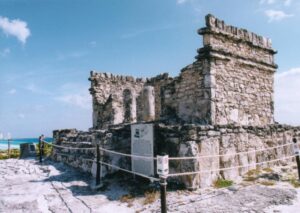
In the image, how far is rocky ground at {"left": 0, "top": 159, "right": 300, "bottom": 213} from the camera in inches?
219

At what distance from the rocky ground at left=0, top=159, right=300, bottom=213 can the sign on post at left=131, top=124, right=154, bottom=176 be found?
440 millimetres

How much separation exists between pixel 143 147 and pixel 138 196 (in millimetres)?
1353

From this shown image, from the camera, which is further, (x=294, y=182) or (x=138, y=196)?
(x=294, y=182)

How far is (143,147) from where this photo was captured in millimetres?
7512

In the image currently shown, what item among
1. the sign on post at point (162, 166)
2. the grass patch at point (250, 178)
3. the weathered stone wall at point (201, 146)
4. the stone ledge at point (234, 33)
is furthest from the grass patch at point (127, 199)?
the stone ledge at point (234, 33)

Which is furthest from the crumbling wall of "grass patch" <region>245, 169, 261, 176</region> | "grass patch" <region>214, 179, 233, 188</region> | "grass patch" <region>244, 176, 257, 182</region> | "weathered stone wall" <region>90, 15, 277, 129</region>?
"grass patch" <region>214, 179, 233, 188</region>

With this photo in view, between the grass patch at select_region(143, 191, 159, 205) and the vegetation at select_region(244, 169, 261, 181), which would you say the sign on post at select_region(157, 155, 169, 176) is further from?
the vegetation at select_region(244, 169, 261, 181)

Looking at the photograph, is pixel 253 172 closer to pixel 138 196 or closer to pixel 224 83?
pixel 224 83

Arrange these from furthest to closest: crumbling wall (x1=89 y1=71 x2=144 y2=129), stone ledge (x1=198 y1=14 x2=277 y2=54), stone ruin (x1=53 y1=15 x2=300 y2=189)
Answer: crumbling wall (x1=89 y1=71 x2=144 y2=129)
stone ledge (x1=198 y1=14 x2=277 y2=54)
stone ruin (x1=53 y1=15 x2=300 y2=189)

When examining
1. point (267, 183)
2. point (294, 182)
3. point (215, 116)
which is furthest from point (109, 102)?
point (294, 182)

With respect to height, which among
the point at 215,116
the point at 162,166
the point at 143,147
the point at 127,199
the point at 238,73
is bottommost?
the point at 127,199

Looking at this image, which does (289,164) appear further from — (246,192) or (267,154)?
(246,192)

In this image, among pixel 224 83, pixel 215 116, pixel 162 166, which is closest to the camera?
pixel 162 166

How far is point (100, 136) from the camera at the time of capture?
8336 mm
